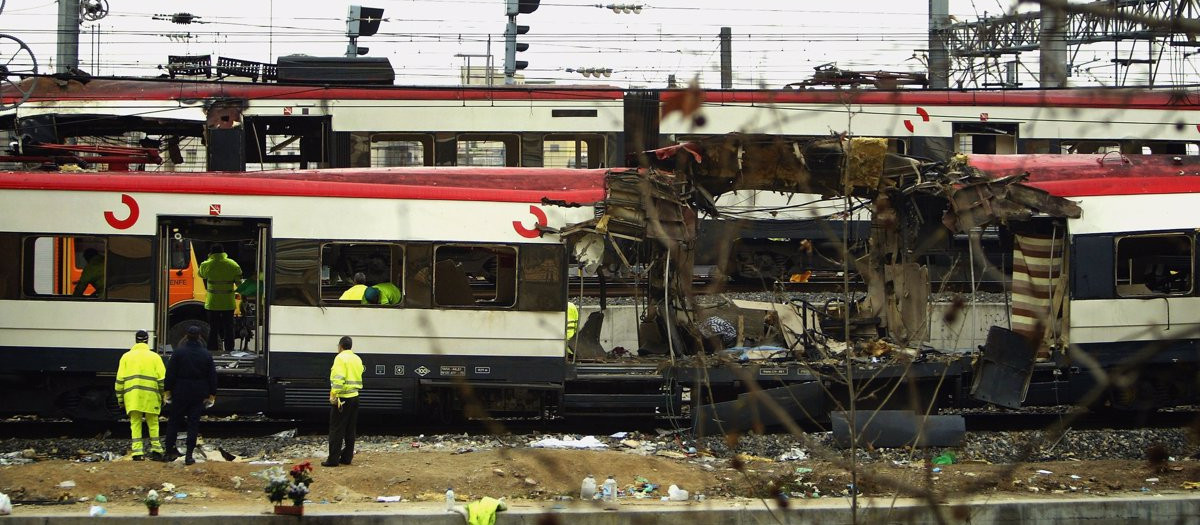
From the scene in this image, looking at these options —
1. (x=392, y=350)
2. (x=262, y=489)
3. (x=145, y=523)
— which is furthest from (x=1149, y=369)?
(x=145, y=523)

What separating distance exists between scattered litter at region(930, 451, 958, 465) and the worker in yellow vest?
222 inches

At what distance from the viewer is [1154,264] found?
46.3 ft

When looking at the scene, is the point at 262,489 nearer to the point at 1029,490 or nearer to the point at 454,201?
the point at 454,201

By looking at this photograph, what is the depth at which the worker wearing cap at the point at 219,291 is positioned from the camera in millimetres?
14570

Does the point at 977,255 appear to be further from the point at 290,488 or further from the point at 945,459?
the point at 290,488

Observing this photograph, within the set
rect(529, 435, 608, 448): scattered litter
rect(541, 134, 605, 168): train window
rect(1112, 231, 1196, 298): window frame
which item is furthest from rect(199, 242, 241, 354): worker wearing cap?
rect(1112, 231, 1196, 298): window frame

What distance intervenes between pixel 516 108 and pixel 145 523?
41.3 feet

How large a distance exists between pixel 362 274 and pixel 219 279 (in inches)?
88.0

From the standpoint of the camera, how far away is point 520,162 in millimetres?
20562

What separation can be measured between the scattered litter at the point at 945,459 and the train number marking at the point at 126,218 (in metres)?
8.81

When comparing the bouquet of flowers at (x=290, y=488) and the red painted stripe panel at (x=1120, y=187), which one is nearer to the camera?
the bouquet of flowers at (x=290, y=488)

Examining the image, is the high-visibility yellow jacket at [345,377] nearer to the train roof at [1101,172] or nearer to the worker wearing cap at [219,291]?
the worker wearing cap at [219,291]

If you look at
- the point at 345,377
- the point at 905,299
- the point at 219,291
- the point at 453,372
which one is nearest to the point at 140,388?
the point at 345,377

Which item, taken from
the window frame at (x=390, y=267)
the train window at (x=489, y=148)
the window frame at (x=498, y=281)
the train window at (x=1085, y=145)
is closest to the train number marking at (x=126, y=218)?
the window frame at (x=390, y=267)
